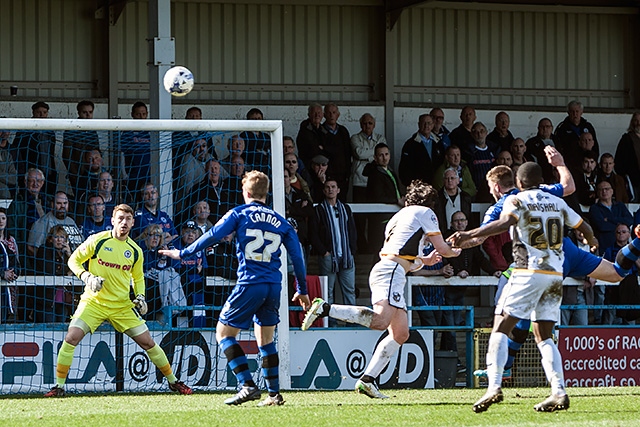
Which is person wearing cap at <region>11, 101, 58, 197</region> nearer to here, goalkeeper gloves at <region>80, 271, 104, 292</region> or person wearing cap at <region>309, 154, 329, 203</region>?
goalkeeper gloves at <region>80, 271, 104, 292</region>

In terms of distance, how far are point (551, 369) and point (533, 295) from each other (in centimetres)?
55

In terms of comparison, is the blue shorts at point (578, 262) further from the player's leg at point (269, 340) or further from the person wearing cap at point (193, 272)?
the person wearing cap at point (193, 272)

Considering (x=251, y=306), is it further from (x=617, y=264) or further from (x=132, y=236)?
(x=132, y=236)

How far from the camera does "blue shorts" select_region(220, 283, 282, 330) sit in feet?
31.0

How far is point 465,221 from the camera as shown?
14.9 meters

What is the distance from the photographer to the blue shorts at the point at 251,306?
9.45 meters

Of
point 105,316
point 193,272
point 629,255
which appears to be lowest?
point 105,316

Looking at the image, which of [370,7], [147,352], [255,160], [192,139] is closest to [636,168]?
[370,7]

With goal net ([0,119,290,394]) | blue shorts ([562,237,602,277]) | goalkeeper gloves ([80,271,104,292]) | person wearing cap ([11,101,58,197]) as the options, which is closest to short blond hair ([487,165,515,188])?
blue shorts ([562,237,602,277])

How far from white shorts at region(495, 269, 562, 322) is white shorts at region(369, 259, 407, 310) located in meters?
1.25

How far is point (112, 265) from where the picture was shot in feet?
38.1

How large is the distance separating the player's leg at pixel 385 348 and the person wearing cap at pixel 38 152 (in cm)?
495

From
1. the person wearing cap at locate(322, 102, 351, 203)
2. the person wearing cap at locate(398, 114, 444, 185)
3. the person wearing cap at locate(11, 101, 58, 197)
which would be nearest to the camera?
the person wearing cap at locate(11, 101, 58, 197)

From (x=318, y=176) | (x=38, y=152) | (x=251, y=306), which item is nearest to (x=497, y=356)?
(x=251, y=306)
